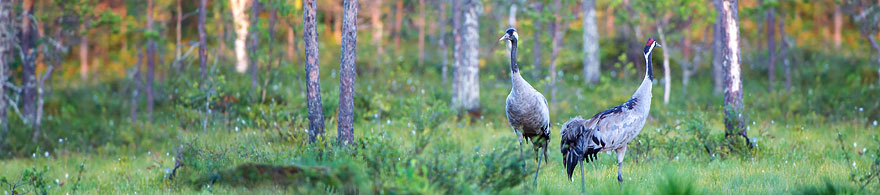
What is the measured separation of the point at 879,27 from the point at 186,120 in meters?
15.4

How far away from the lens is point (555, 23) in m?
18.3

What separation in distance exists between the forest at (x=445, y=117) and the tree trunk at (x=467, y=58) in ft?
0.14

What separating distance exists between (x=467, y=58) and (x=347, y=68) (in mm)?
6510

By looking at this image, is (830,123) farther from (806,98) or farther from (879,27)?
(879,27)

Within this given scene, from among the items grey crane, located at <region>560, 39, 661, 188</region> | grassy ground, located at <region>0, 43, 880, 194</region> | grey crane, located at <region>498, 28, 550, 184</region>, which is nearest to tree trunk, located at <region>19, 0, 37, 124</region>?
grassy ground, located at <region>0, 43, 880, 194</region>

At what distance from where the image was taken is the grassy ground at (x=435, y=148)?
674cm

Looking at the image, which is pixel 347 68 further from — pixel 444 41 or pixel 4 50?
pixel 444 41

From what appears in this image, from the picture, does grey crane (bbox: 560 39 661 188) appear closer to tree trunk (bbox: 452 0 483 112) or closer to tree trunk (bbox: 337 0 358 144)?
tree trunk (bbox: 337 0 358 144)

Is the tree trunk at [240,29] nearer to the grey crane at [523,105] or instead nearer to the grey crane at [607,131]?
the grey crane at [523,105]

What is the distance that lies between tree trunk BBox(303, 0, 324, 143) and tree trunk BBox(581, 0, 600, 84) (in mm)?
12972

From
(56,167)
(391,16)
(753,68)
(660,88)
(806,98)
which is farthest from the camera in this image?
(391,16)

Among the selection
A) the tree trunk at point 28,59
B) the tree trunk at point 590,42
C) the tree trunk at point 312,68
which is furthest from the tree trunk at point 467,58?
the tree trunk at point 28,59

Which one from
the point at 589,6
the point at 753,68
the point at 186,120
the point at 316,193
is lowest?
the point at 316,193

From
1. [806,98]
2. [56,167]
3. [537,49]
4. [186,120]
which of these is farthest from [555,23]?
[56,167]
